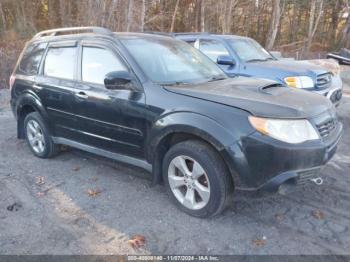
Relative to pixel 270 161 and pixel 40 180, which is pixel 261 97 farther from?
pixel 40 180

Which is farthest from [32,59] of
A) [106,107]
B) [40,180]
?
[106,107]

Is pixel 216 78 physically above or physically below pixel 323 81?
above

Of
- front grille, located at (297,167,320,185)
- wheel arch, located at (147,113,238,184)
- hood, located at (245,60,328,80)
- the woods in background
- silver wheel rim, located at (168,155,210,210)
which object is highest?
the woods in background

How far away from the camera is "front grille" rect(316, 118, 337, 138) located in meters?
3.32

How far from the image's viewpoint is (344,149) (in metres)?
5.47

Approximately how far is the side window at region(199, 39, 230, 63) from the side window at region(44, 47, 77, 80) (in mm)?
3918

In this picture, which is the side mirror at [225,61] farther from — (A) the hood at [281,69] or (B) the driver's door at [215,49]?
(A) the hood at [281,69]

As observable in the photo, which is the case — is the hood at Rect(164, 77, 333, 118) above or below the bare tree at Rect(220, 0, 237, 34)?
below

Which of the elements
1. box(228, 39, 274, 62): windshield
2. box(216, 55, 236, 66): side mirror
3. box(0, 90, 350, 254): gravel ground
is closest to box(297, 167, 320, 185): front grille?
box(0, 90, 350, 254): gravel ground

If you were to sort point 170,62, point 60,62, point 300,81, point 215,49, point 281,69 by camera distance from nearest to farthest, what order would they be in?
point 170,62, point 60,62, point 300,81, point 281,69, point 215,49

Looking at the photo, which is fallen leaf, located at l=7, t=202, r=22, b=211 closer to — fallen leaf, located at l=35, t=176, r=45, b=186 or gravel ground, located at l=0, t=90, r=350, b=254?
gravel ground, located at l=0, t=90, r=350, b=254

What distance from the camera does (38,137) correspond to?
532 cm

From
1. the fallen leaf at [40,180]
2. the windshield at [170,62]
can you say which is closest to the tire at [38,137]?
the fallen leaf at [40,180]

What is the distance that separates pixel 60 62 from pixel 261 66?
4067 millimetres
